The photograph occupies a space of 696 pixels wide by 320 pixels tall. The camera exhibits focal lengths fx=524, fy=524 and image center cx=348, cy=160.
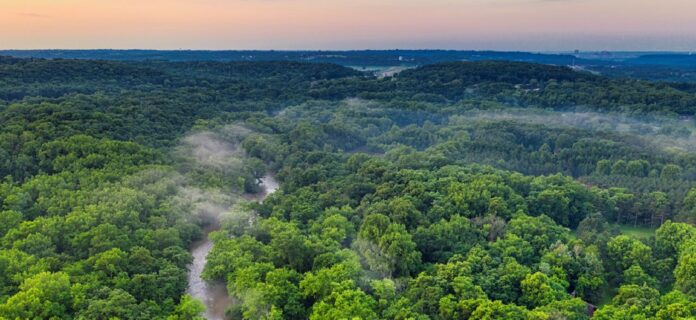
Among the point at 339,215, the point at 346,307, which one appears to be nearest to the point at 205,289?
the point at 339,215

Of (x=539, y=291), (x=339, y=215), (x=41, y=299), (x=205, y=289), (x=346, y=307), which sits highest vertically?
(x=339, y=215)

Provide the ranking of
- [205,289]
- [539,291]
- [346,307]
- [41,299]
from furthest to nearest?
[205,289], [539,291], [346,307], [41,299]

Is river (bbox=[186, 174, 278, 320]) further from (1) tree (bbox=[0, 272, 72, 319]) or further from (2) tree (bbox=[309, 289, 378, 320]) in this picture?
(1) tree (bbox=[0, 272, 72, 319])

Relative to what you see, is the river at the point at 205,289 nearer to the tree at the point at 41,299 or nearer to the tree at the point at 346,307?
the tree at the point at 346,307

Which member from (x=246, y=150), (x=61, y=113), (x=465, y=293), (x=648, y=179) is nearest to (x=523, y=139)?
(x=648, y=179)

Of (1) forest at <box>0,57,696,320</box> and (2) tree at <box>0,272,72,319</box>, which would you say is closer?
(2) tree at <box>0,272,72,319</box>

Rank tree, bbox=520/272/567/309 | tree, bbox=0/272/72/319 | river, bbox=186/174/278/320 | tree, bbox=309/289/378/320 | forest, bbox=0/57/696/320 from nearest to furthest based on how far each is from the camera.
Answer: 1. tree, bbox=0/272/72/319
2. tree, bbox=309/289/378/320
3. forest, bbox=0/57/696/320
4. tree, bbox=520/272/567/309
5. river, bbox=186/174/278/320

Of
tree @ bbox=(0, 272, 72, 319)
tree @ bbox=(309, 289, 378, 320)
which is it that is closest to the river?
tree @ bbox=(309, 289, 378, 320)

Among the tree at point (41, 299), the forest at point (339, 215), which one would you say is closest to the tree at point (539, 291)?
the forest at point (339, 215)

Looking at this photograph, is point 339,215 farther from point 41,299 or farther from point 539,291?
point 41,299
